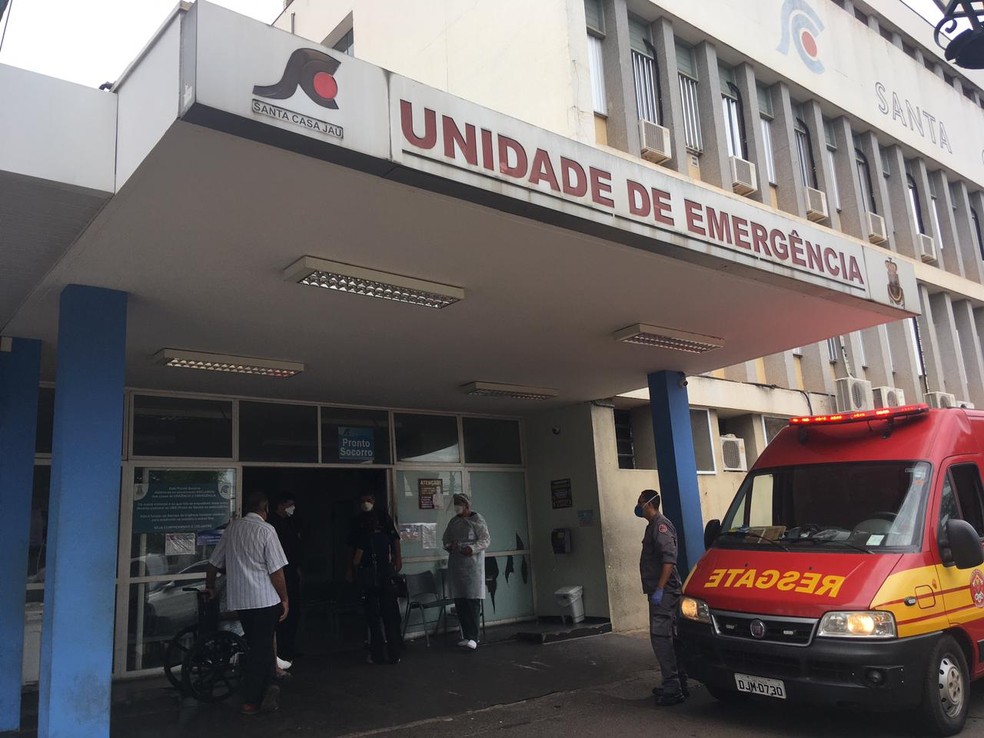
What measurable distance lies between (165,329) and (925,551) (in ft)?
20.2

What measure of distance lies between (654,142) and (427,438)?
5.35m

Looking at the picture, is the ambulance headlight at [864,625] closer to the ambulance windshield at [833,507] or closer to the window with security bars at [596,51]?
the ambulance windshield at [833,507]

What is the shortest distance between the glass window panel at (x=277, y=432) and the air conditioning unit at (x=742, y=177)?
762cm

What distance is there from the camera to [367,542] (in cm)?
883

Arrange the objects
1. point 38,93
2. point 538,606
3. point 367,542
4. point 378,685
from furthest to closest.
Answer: point 538,606 → point 367,542 → point 378,685 → point 38,93

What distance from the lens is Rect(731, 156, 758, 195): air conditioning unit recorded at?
42.2ft

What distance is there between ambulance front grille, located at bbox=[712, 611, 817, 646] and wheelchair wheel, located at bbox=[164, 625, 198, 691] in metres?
4.64

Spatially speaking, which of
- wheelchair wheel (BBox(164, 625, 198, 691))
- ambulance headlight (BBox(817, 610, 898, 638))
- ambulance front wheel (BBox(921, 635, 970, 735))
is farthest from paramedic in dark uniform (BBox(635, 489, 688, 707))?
wheelchair wheel (BBox(164, 625, 198, 691))

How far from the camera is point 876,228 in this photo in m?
15.6

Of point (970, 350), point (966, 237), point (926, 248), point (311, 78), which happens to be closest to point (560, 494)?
point (311, 78)

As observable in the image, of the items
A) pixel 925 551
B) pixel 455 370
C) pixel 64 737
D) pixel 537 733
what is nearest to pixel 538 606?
pixel 455 370

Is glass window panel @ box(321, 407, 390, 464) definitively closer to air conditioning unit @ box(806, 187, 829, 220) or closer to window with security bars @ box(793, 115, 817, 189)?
air conditioning unit @ box(806, 187, 829, 220)

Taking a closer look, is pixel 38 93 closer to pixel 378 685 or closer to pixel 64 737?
pixel 64 737

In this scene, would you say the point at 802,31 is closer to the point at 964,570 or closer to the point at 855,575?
the point at 964,570
